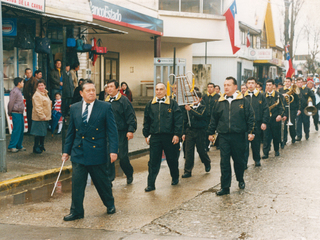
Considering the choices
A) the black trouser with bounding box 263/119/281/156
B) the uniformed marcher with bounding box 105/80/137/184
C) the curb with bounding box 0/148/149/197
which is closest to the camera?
the curb with bounding box 0/148/149/197

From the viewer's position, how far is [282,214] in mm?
5844

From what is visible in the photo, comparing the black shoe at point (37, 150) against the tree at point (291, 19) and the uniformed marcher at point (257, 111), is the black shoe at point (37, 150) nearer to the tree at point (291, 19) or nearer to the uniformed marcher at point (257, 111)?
the uniformed marcher at point (257, 111)

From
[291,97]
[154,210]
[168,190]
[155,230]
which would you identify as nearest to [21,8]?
[168,190]

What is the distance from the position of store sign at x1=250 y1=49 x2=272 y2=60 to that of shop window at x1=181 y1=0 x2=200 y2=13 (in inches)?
508

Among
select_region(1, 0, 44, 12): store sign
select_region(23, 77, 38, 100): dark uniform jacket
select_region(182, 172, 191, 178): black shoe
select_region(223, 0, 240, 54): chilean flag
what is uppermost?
select_region(223, 0, 240, 54): chilean flag

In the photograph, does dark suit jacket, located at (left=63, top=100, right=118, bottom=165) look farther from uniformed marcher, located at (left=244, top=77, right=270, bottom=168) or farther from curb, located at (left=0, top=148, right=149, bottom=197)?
uniformed marcher, located at (left=244, top=77, right=270, bottom=168)

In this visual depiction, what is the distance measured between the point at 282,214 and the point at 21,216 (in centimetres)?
365

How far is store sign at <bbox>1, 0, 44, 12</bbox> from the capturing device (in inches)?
374

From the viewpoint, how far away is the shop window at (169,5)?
75.4 ft

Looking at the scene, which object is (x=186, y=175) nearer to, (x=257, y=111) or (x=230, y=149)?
(x=230, y=149)

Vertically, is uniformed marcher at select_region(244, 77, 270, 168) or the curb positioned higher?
uniformed marcher at select_region(244, 77, 270, 168)

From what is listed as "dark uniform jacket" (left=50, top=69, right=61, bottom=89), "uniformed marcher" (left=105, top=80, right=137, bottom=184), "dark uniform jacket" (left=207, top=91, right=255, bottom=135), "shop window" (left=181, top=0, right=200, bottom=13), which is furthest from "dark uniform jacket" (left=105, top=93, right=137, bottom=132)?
"shop window" (left=181, top=0, right=200, bottom=13)

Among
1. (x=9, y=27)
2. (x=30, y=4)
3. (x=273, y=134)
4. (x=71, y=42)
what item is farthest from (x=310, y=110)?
(x=9, y=27)

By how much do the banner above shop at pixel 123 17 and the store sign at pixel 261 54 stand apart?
56.1 ft
